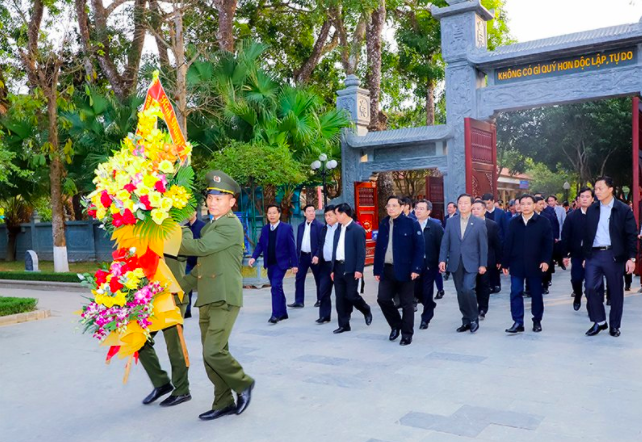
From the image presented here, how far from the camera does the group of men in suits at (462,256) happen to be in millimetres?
6637

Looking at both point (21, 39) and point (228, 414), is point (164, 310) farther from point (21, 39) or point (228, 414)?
point (21, 39)

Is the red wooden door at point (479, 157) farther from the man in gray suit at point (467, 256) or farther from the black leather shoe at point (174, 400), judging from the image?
the black leather shoe at point (174, 400)

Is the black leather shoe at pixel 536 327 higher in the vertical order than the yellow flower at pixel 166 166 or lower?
lower

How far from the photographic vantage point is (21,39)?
13.7 meters

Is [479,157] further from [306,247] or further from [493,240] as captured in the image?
[306,247]

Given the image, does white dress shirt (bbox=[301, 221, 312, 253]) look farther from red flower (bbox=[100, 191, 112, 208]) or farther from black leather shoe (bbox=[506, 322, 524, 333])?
red flower (bbox=[100, 191, 112, 208])

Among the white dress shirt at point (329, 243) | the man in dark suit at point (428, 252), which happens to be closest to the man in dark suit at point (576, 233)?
the man in dark suit at point (428, 252)

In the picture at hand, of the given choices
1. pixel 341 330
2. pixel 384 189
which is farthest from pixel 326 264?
pixel 384 189

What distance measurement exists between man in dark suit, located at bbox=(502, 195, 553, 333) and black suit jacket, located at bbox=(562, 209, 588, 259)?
0.90 meters

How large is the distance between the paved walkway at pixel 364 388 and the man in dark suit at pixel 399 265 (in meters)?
0.28

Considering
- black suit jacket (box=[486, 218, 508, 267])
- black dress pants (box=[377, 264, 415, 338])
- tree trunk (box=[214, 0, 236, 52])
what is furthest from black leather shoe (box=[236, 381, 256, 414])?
tree trunk (box=[214, 0, 236, 52])

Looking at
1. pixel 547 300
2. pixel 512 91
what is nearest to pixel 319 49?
pixel 512 91

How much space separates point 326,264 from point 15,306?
15.1 ft

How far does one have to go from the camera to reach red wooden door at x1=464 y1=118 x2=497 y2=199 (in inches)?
523
